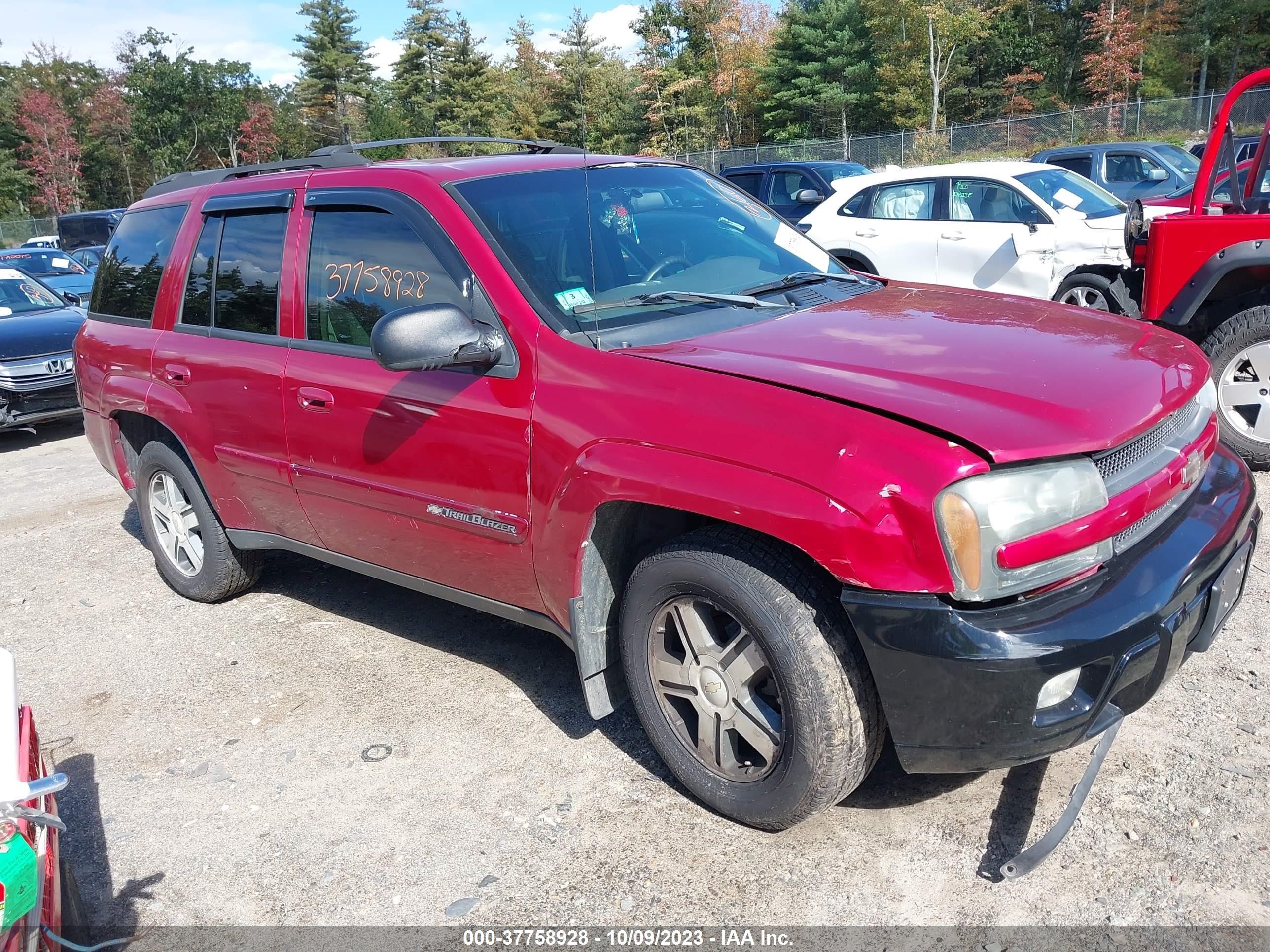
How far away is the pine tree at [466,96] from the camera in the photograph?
38969 mm

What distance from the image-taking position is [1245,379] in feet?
18.5

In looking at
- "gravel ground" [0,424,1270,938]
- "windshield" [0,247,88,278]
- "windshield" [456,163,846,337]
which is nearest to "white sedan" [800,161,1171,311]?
"gravel ground" [0,424,1270,938]

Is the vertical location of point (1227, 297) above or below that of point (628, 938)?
above

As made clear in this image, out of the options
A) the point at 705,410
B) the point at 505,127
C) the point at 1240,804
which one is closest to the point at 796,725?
the point at 705,410

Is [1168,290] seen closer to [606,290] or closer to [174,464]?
[606,290]

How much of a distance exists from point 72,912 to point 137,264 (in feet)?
10.4

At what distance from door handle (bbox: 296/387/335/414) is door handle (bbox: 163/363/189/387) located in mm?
872

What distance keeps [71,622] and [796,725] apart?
386cm

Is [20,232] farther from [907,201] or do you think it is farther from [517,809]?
[517,809]

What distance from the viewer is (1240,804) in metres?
2.82

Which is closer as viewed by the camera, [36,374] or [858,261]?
[36,374]

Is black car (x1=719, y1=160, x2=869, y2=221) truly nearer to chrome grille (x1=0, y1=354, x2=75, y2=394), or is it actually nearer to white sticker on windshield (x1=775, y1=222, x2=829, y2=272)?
chrome grille (x1=0, y1=354, x2=75, y2=394)

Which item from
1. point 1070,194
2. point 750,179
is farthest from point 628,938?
point 750,179

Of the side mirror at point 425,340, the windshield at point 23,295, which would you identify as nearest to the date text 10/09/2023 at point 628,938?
the side mirror at point 425,340
